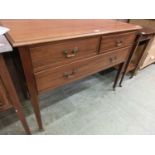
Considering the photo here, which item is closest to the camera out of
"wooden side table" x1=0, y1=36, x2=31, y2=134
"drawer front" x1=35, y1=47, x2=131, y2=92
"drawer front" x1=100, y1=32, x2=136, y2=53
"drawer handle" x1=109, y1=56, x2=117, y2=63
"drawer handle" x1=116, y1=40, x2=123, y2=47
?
"wooden side table" x1=0, y1=36, x2=31, y2=134

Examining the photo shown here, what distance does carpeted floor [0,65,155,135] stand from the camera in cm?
117

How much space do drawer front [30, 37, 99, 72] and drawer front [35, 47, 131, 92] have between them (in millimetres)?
45

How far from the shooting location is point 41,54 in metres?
0.73

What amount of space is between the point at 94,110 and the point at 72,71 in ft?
2.05

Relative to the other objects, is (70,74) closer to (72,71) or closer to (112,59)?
(72,71)

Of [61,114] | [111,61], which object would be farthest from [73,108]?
[111,61]

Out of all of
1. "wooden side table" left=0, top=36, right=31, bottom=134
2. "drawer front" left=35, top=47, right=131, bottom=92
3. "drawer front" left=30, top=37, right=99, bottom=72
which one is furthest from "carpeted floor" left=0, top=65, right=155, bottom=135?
"drawer front" left=30, top=37, right=99, bottom=72

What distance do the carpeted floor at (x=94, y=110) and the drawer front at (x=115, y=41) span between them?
2.17 ft

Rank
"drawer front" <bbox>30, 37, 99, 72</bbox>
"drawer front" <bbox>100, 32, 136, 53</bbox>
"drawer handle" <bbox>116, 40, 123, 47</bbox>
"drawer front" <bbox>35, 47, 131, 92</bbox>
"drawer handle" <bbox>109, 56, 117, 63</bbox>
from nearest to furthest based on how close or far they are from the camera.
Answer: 1. "drawer front" <bbox>30, 37, 99, 72</bbox>
2. "drawer front" <bbox>35, 47, 131, 92</bbox>
3. "drawer front" <bbox>100, 32, 136, 53</bbox>
4. "drawer handle" <bbox>116, 40, 123, 47</bbox>
5. "drawer handle" <bbox>109, 56, 117, 63</bbox>

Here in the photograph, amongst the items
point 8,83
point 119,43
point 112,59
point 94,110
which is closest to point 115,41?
point 119,43

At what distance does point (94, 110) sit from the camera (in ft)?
4.47

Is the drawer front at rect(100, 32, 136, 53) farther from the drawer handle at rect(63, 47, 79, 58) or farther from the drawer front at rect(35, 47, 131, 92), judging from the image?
the drawer handle at rect(63, 47, 79, 58)
